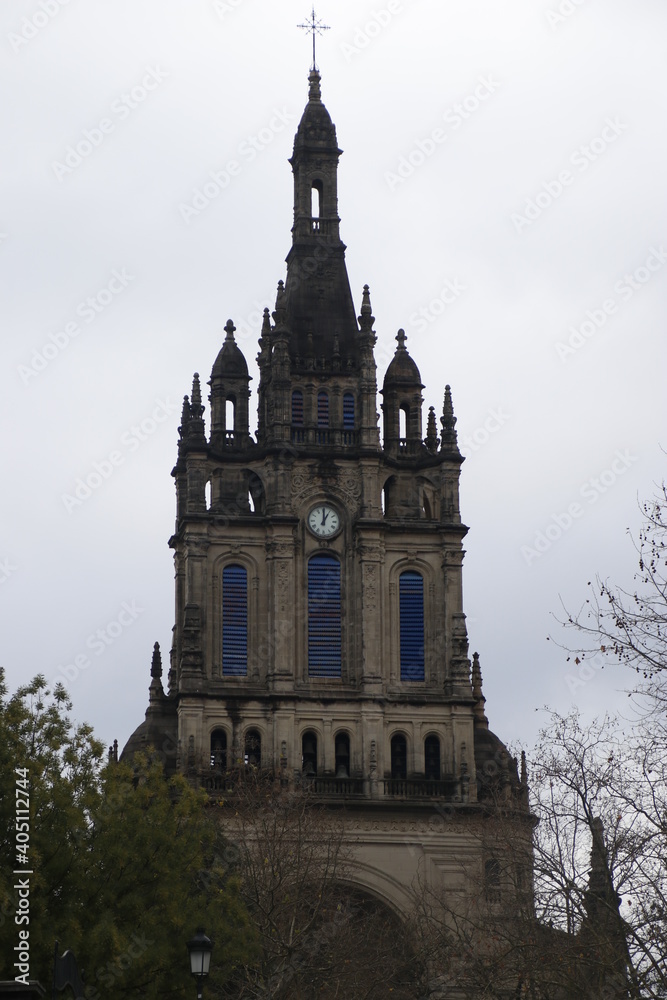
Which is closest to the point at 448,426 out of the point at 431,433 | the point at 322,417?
the point at 431,433

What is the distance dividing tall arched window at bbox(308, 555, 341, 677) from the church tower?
8 centimetres

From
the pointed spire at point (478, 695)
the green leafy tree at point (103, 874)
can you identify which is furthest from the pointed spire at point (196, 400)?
the green leafy tree at point (103, 874)

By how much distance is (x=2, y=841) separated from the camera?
46875 mm

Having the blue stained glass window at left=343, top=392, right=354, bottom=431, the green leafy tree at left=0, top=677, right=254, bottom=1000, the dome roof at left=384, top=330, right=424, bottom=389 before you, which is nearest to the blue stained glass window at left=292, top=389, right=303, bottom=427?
the blue stained glass window at left=343, top=392, right=354, bottom=431

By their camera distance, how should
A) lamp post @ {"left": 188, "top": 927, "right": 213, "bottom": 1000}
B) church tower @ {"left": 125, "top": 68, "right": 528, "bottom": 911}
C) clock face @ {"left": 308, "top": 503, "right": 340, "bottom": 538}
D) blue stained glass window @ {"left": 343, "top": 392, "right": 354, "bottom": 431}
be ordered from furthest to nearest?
blue stained glass window @ {"left": 343, "top": 392, "right": 354, "bottom": 431}
clock face @ {"left": 308, "top": 503, "right": 340, "bottom": 538}
church tower @ {"left": 125, "top": 68, "right": 528, "bottom": 911}
lamp post @ {"left": 188, "top": 927, "right": 213, "bottom": 1000}

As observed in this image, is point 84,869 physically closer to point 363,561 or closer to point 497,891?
point 497,891

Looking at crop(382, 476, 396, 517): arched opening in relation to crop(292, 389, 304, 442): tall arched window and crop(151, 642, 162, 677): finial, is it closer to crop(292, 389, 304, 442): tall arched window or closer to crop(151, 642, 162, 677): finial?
crop(292, 389, 304, 442): tall arched window

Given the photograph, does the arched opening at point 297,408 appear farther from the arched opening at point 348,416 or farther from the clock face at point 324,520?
the clock face at point 324,520

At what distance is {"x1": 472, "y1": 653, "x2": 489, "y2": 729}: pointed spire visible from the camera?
271 feet

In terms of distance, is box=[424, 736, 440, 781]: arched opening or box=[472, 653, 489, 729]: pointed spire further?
box=[472, 653, 489, 729]: pointed spire

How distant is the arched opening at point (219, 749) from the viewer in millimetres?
77625

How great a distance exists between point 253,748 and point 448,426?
15.7 m

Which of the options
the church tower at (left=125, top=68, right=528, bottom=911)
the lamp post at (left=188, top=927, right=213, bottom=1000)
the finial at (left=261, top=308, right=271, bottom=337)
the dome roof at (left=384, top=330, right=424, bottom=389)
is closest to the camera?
the lamp post at (left=188, top=927, right=213, bottom=1000)

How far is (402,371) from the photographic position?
8656cm
